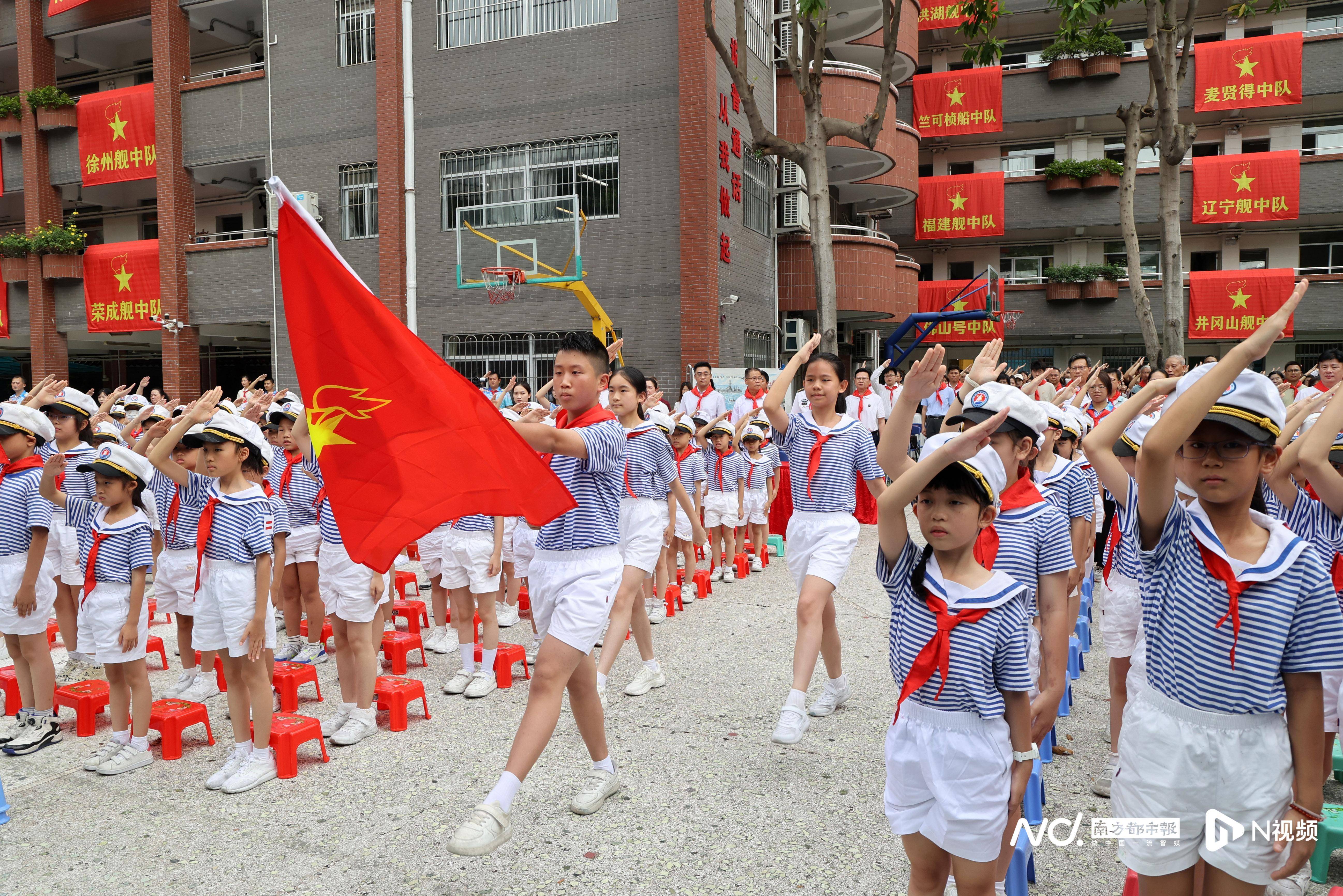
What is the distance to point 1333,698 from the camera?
3.41 meters

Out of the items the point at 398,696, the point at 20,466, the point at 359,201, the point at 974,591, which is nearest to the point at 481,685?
the point at 398,696

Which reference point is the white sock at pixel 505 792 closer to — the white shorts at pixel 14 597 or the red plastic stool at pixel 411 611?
the white shorts at pixel 14 597

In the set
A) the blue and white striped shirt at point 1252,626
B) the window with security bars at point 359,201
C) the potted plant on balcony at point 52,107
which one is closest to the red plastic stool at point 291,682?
the blue and white striped shirt at point 1252,626

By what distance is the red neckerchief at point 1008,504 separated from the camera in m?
3.35

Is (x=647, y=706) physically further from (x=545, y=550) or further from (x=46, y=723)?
(x=46, y=723)

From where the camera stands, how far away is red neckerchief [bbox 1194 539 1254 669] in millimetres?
2223

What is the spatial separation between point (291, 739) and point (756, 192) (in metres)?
16.9

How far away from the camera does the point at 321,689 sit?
5.79 metres

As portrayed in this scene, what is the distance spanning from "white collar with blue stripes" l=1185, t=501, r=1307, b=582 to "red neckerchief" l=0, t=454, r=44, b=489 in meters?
5.94

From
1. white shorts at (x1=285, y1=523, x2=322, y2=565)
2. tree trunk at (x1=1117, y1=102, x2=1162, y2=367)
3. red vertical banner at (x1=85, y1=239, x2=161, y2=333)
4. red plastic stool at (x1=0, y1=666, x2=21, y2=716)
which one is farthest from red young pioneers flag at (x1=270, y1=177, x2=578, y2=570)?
red vertical banner at (x1=85, y1=239, x2=161, y2=333)

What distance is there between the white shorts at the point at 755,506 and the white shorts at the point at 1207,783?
7.55m

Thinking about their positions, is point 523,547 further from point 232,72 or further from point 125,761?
point 232,72

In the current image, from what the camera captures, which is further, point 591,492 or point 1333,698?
point 591,492

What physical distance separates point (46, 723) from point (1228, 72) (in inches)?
1255
